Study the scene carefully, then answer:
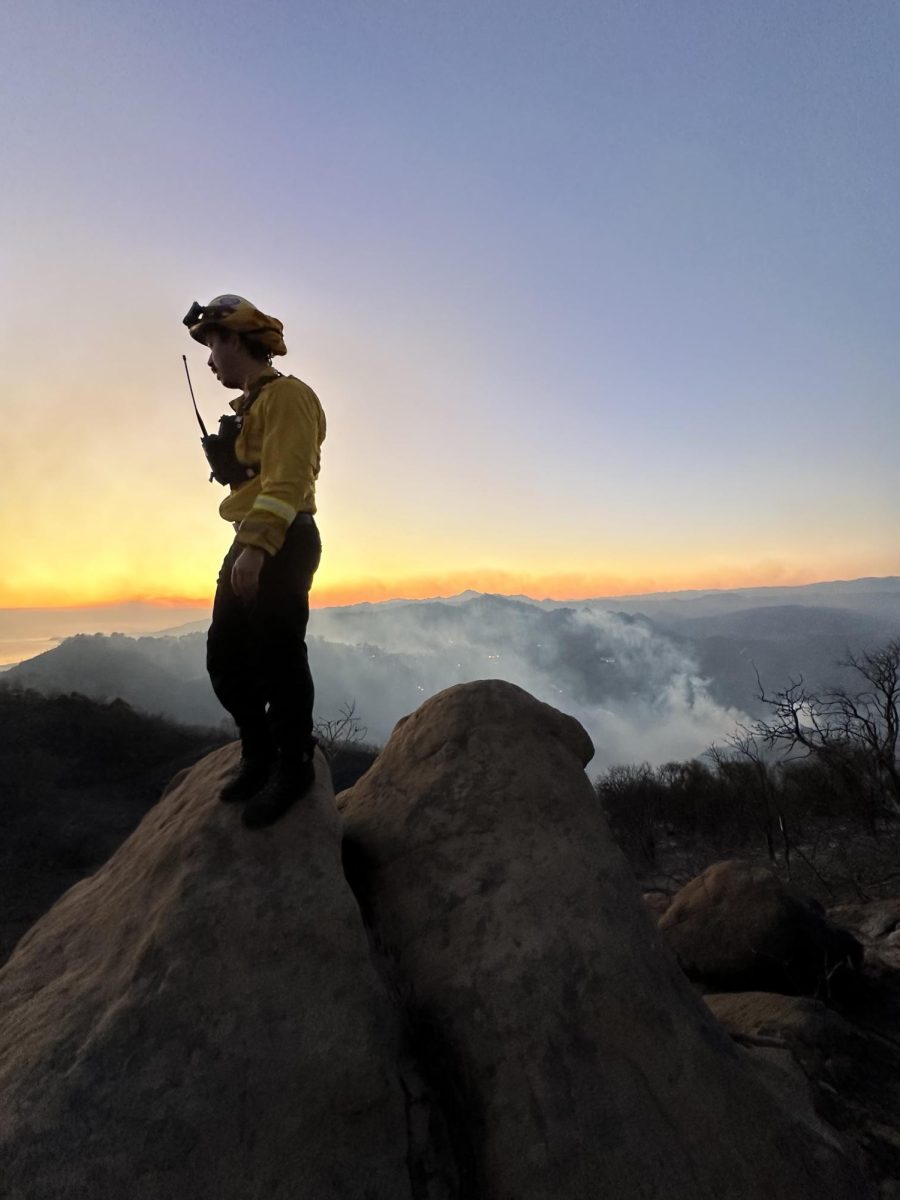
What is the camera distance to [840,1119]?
3.38 m

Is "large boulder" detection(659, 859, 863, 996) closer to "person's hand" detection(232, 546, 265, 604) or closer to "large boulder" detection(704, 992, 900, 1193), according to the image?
"large boulder" detection(704, 992, 900, 1193)

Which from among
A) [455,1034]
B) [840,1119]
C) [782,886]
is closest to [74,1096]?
[455,1034]

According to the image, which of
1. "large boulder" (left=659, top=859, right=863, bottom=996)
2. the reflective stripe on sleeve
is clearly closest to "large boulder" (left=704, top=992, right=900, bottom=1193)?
"large boulder" (left=659, top=859, right=863, bottom=996)

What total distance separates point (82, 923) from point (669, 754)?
18171 centimetres

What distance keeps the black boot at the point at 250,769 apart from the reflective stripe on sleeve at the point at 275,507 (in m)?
1.20

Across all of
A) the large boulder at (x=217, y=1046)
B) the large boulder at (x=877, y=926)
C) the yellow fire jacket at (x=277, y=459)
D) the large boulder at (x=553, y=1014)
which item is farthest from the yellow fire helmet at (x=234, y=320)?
the large boulder at (x=877, y=926)

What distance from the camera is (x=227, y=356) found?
3102mm

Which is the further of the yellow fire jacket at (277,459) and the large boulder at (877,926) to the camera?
the large boulder at (877,926)

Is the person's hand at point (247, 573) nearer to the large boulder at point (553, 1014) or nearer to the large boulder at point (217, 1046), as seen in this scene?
the large boulder at point (217, 1046)

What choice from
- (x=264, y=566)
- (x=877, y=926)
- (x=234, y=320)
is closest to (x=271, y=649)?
(x=264, y=566)

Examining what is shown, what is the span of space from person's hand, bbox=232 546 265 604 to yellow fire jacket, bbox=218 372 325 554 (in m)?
0.05

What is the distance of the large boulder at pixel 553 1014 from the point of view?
2.23 m

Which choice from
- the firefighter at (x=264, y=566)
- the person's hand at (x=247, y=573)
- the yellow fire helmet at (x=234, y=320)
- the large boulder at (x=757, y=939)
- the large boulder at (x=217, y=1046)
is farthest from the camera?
the large boulder at (x=757, y=939)

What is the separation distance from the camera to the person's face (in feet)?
10.2
